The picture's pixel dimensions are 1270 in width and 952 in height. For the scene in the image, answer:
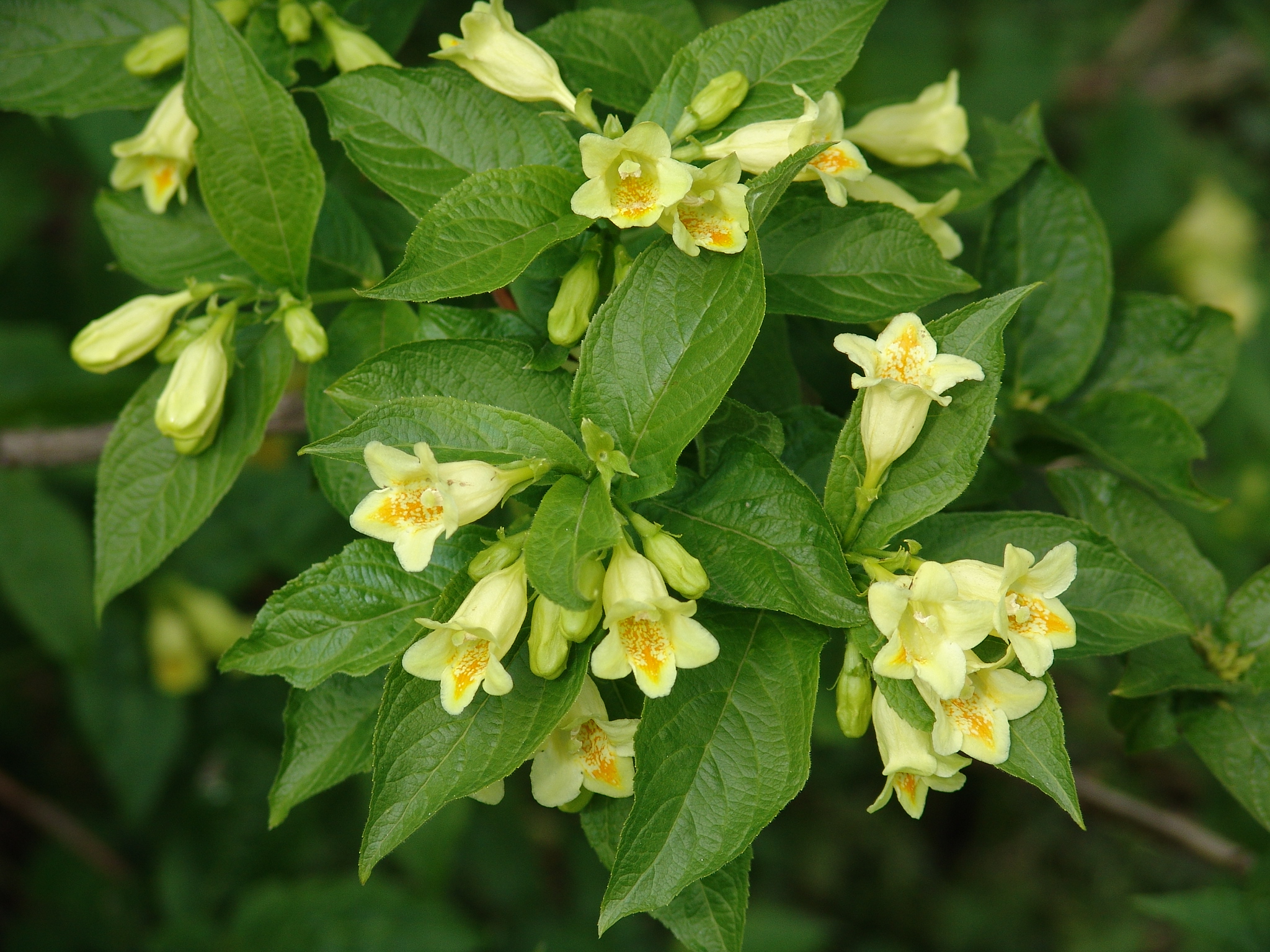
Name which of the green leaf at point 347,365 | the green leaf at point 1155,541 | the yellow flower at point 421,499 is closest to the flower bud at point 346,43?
the green leaf at point 347,365

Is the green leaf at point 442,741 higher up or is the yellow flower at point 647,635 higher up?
the yellow flower at point 647,635

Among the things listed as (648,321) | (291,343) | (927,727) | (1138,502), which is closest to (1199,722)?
(1138,502)

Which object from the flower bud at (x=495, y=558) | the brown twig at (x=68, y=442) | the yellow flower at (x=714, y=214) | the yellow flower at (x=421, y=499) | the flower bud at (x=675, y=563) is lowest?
the brown twig at (x=68, y=442)

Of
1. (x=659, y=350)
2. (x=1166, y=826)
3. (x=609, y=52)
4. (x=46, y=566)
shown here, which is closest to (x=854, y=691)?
(x=659, y=350)

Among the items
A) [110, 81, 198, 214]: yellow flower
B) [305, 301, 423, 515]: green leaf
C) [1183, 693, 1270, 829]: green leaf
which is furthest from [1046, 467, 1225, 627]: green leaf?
[110, 81, 198, 214]: yellow flower

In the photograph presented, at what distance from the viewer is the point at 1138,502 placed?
74.9 inches

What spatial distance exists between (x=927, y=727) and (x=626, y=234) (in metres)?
0.84

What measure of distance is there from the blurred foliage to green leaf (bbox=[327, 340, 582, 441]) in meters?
1.78

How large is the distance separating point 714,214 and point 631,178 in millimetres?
123

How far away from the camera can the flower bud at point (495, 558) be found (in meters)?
1.38

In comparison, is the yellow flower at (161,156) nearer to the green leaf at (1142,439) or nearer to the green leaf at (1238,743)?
the green leaf at (1142,439)

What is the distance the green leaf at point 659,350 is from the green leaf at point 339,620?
307 mm

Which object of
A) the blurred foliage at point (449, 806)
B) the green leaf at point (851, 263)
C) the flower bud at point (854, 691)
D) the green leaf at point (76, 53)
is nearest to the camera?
the flower bud at point (854, 691)

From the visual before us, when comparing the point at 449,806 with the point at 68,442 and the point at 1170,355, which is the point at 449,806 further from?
the point at 1170,355
